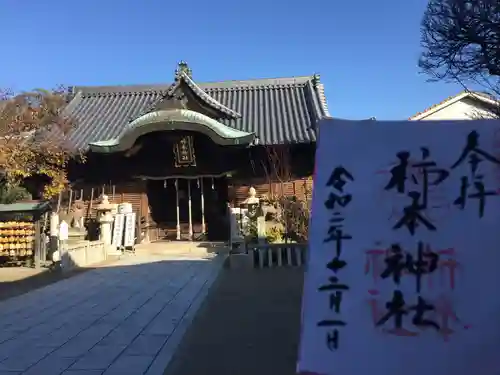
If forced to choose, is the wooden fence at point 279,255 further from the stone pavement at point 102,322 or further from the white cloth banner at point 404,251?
the white cloth banner at point 404,251

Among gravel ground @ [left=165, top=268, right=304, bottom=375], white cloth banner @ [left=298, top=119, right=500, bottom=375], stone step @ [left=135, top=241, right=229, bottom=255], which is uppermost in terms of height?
white cloth banner @ [left=298, top=119, right=500, bottom=375]

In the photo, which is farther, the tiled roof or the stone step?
the tiled roof

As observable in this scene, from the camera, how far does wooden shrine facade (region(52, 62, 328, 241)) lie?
1698 centimetres

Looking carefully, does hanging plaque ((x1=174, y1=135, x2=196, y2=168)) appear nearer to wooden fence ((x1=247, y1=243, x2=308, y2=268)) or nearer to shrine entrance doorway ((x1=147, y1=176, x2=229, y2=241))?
shrine entrance doorway ((x1=147, y1=176, x2=229, y2=241))

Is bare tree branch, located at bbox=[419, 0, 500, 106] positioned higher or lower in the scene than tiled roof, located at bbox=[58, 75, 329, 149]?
lower

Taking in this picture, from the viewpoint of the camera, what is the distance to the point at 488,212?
2.71 m

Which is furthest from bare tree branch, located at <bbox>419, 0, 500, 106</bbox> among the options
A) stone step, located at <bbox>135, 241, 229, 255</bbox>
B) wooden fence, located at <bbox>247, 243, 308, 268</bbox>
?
stone step, located at <bbox>135, 241, 229, 255</bbox>

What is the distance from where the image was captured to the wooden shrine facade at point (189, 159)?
55.7ft

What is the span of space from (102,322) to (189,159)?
11635 mm

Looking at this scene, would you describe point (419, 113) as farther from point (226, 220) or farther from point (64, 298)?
point (64, 298)

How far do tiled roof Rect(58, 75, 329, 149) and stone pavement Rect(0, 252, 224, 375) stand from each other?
28.6 feet

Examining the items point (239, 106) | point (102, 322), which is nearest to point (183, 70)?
point (239, 106)

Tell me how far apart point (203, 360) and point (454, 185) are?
9.85ft

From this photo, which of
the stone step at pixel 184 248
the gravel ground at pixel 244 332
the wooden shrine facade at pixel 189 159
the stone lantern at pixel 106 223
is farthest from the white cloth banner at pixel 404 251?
the wooden shrine facade at pixel 189 159
